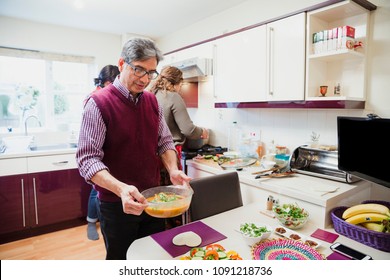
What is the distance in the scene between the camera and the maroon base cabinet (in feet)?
8.06

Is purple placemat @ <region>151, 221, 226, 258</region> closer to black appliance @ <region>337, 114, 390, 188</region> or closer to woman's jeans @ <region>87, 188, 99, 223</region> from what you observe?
black appliance @ <region>337, 114, 390, 188</region>

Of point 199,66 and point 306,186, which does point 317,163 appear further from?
point 199,66

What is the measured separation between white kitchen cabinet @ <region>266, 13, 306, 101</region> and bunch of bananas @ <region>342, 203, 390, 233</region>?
84 cm

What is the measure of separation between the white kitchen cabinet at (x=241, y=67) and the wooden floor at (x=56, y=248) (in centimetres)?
177

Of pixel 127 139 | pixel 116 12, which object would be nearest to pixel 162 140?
pixel 127 139

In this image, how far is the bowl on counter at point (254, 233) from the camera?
107 centimetres

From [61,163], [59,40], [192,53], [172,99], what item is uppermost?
[59,40]

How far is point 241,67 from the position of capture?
225 cm

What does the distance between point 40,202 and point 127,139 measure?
196 cm

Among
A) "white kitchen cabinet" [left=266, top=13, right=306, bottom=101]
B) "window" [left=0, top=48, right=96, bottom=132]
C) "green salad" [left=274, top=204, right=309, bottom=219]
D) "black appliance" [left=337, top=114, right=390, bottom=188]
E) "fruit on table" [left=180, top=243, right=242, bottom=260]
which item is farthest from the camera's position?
"window" [left=0, top=48, right=96, bottom=132]

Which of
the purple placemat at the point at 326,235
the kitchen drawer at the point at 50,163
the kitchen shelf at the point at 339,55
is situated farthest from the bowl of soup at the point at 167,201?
the kitchen drawer at the point at 50,163

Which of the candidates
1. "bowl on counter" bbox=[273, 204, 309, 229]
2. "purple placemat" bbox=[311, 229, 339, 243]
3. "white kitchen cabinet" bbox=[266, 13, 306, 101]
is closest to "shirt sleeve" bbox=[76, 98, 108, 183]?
"bowl on counter" bbox=[273, 204, 309, 229]
